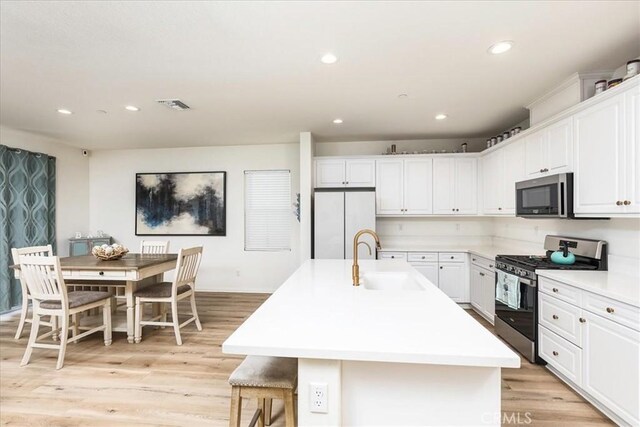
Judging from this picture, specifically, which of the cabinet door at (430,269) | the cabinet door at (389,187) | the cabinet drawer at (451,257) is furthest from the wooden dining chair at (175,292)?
the cabinet drawer at (451,257)

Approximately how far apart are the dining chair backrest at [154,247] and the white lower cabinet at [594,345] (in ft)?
14.5

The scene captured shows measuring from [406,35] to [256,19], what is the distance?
0.98 m

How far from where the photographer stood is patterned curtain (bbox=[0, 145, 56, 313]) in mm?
4129

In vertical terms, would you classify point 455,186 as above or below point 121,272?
above

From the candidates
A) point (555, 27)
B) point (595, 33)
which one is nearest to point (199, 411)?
point (555, 27)

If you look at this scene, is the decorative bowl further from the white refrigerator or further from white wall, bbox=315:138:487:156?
white wall, bbox=315:138:487:156

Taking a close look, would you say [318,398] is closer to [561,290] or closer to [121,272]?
[561,290]

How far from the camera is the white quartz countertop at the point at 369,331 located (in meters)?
1.04

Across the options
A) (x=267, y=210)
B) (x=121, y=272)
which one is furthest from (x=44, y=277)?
(x=267, y=210)

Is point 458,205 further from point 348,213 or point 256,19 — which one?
point 256,19

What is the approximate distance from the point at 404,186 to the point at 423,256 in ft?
3.48

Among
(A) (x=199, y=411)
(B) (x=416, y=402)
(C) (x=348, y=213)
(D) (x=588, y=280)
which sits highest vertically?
(C) (x=348, y=213)

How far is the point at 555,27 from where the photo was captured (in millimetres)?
1973

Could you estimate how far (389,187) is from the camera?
183 inches
